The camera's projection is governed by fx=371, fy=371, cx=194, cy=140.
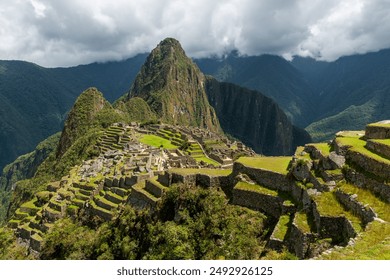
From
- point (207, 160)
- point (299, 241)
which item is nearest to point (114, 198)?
point (299, 241)

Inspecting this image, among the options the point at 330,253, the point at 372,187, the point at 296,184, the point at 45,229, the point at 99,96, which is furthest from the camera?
the point at 99,96

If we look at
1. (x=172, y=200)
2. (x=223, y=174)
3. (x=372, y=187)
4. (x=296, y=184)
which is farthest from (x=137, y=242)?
(x=372, y=187)

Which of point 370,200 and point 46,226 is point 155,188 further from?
point 46,226

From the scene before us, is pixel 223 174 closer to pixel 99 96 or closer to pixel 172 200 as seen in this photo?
pixel 172 200

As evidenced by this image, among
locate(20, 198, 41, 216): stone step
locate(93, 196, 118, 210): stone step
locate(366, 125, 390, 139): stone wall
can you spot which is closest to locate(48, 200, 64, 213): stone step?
locate(20, 198, 41, 216): stone step

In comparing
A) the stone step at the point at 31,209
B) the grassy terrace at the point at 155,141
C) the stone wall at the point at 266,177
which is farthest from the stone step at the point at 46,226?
the grassy terrace at the point at 155,141

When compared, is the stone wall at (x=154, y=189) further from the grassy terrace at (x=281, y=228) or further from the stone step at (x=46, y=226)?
the stone step at (x=46, y=226)

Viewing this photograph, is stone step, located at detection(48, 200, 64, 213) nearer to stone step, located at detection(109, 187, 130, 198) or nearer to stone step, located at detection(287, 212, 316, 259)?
stone step, located at detection(109, 187, 130, 198)
